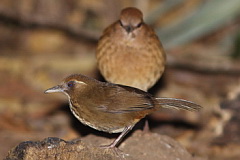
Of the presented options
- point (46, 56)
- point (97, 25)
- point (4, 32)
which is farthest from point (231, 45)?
point (4, 32)

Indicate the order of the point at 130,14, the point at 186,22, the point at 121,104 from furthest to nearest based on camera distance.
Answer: the point at 186,22 < the point at 130,14 < the point at 121,104

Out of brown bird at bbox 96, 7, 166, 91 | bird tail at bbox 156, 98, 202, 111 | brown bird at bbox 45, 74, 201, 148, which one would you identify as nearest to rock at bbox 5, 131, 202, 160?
brown bird at bbox 45, 74, 201, 148

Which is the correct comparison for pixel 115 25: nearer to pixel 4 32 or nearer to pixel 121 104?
pixel 121 104

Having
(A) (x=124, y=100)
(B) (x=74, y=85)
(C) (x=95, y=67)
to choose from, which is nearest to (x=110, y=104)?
(A) (x=124, y=100)

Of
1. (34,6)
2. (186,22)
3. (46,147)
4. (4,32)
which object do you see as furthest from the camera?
(4,32)

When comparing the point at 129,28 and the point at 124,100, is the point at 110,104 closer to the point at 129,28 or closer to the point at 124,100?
the point at 124,100

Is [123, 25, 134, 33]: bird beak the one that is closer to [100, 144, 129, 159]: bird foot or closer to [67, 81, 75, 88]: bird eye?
[67, 81, 75, 88]: bird eye

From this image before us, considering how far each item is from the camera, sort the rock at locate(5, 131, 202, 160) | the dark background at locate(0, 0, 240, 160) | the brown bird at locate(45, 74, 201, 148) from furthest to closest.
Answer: the dark background at locate(0, 0, 240, 160) < the brown bird at locate(45, 74, 201, 148) < the rock at locate(5, 131, 202, 160)

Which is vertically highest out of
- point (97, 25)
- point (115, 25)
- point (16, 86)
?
point (115, 25)
